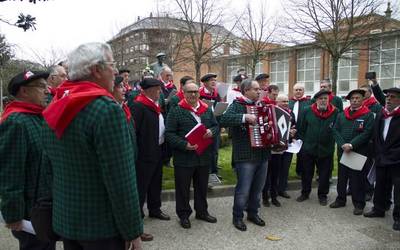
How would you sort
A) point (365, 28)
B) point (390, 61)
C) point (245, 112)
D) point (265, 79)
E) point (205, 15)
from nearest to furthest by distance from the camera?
point (245, 112), point (265, 79), point (365, 28), point (205, 15), point (390, 61)

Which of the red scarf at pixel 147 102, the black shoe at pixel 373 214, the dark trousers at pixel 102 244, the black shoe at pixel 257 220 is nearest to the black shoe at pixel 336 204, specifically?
the black shoe at pixel 373 214

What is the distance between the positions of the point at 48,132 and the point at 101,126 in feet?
1.58

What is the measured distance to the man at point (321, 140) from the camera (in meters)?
6.43

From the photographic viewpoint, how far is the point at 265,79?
24.3 ft

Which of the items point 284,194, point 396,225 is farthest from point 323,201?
point 396,225

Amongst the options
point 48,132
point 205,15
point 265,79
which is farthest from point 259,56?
point 48,132

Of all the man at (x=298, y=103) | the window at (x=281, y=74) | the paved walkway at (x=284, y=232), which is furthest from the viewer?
the window at (x=281, y=74)

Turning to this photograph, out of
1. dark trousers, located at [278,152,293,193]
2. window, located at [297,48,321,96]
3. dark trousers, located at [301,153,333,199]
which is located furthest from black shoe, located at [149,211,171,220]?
window, located at [297,48,321,96]

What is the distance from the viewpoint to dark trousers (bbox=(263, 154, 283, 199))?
6371 mm

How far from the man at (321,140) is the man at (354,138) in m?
0.17

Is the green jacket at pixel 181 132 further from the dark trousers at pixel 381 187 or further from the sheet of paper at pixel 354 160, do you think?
the dark trousers at pixel 381 187

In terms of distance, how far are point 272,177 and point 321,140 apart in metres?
1.11

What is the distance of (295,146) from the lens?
6504 mm

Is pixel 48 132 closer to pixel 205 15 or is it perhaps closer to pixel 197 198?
pixel 197 198
